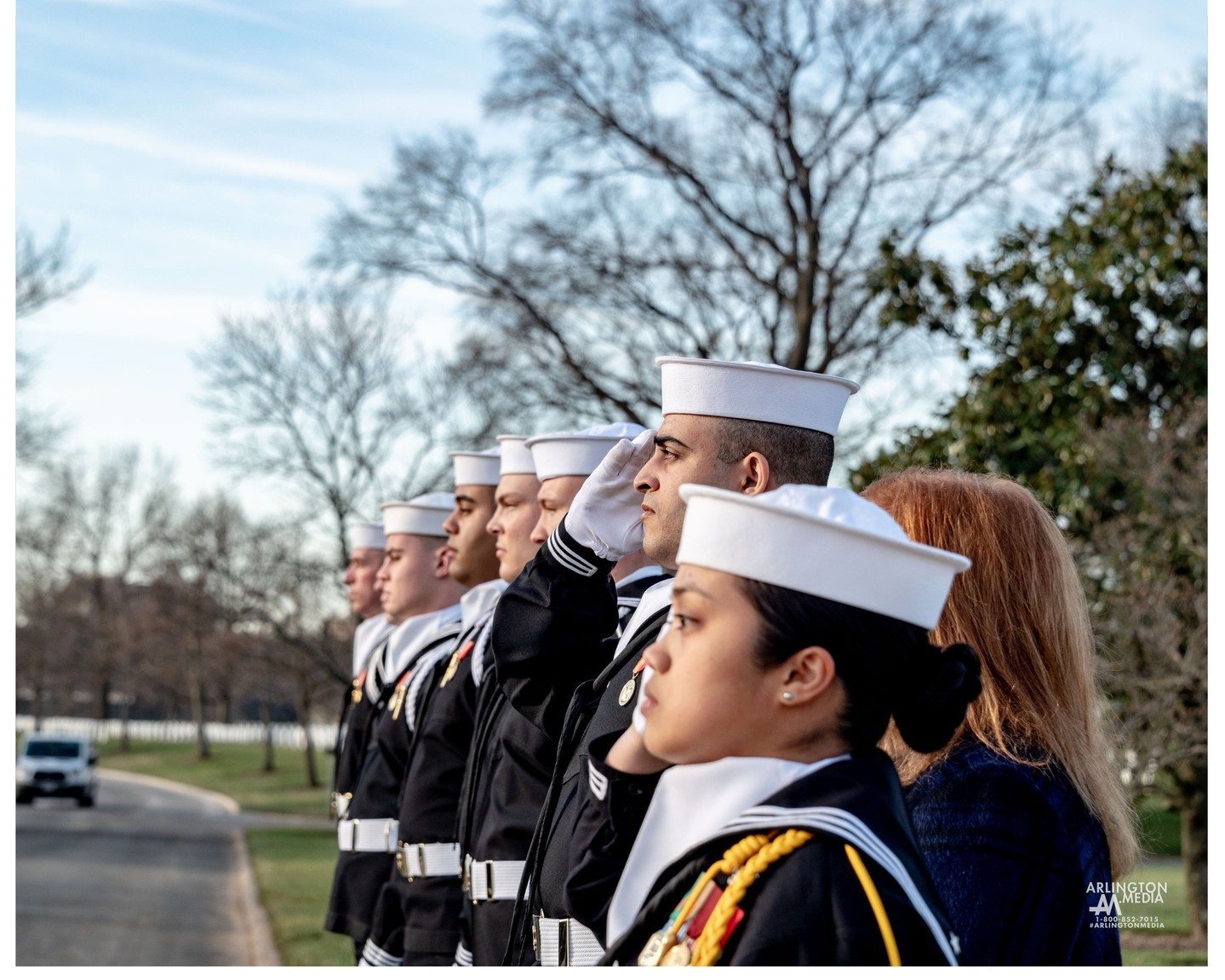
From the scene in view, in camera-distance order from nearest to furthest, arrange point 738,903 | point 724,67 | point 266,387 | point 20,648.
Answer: point 738,903 < point 724,67 < point 266,387 < point 20,648

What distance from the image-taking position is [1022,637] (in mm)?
2828

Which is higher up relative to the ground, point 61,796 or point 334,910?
point 334,910

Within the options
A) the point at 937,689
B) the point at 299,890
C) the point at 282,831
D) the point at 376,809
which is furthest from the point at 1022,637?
the point at 282,831

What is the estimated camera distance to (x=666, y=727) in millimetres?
2146

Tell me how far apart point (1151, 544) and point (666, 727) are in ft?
28.4

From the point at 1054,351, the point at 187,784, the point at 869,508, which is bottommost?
the point at 187,784

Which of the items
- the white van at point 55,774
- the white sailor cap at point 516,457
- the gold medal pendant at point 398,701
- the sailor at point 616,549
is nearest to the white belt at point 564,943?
the sailor at point 616,549

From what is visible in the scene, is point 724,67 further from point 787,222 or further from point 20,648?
point 20,648

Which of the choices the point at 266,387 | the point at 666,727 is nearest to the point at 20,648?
the point at 266,387

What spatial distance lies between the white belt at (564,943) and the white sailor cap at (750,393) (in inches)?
46.5

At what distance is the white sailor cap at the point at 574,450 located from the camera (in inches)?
185

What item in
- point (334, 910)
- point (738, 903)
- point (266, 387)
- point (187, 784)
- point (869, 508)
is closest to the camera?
point (738, 903)

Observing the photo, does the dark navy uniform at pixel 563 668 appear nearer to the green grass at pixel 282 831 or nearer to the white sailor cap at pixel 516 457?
the white sailor cap at pixel 516 457

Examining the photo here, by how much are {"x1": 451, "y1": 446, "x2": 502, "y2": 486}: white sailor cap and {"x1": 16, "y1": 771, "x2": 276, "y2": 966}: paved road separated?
516cm
